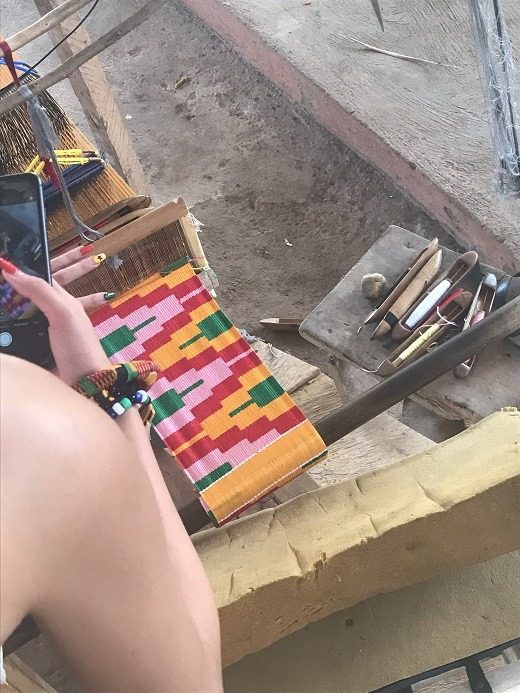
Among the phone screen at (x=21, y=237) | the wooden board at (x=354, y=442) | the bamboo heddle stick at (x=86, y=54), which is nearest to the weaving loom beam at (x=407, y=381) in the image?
the phone screen at (x=21, y=237)

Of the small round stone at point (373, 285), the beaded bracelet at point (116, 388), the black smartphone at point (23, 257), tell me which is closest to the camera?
the beaded bracelet at point (116, 388)

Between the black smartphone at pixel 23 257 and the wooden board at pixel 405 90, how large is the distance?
177 cm

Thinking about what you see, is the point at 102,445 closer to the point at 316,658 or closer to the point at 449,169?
the point at 316,658

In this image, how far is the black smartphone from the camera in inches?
51.4

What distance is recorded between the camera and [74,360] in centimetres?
121

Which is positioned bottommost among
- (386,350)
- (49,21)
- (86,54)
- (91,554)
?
(386,350)

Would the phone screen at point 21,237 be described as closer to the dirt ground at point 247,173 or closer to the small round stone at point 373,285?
the small round stone at point 373,285

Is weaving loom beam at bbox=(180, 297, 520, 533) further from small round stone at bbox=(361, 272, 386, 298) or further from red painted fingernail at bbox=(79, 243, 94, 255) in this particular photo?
red painted fingernail at bbox=(79, 243, 94, 255)

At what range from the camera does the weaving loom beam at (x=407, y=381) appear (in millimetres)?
1443

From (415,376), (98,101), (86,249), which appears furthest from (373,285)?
(98,101)

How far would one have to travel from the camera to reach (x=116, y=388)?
114 centimetres

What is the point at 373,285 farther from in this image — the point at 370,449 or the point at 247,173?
the point at 247,173

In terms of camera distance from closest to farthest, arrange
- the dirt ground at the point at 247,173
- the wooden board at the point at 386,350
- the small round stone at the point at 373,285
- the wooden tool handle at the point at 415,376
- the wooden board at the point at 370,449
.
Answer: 1. the wooden tool handle at the point at 415,376
2. the wooden board at the point at 386,350
3. the small round stone at the point at 373,285
4. the wooden board at the point at 370,449
5. the dirt ground at the point at 247,173

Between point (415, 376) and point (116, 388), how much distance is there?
0.67 m
